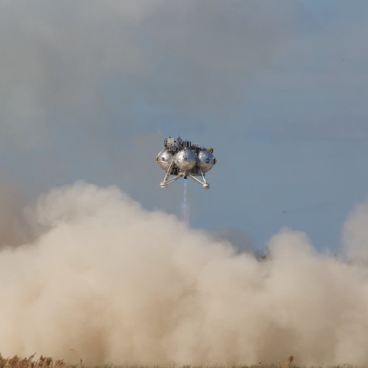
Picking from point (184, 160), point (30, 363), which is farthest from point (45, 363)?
point (184, 160)

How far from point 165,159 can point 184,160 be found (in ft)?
3.63

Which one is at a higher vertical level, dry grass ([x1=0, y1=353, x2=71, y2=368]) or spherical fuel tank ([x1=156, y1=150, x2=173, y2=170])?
spherical fuel tank ([x1=156, y1=150, x2=173, y2=170])

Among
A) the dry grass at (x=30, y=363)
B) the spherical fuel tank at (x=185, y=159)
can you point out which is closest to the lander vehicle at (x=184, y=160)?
the spherical fuel tank at (x=185, y=159)

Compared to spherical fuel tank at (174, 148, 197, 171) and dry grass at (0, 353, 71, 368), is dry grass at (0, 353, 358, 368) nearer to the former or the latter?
dry grass at (0, 353, 71, 368)

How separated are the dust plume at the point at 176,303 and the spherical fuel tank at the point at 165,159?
2674mm

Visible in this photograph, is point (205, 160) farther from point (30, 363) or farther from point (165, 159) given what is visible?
point (30, 363)

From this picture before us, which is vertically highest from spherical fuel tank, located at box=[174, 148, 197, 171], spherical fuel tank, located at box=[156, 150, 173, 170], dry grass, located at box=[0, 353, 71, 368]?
spherical fuel tank, located at box=[156, 150, 173, 170]

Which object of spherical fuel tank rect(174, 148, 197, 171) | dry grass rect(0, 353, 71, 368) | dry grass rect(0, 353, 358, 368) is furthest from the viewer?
spherical fuel tank rect(174, 148, 197, 171)

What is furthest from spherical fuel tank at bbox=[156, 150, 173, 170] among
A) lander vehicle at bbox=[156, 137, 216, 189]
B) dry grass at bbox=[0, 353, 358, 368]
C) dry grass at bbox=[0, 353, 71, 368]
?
dry grass at bbox=[0, 353, 71, 368]

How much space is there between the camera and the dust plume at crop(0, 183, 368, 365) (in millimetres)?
41750

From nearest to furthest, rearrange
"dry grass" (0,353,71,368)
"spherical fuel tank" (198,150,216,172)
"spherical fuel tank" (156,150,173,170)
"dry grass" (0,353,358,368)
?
"dry grass" (0,353,71,368) → "dry grass" (0,353,358,368) → "spherical fuel tank" (198,150,216,172) → "spherical fuel tank" (156,150,173,170)

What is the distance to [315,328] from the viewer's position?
4241cm

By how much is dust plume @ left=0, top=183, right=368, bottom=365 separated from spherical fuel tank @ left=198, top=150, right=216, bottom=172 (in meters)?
2.82

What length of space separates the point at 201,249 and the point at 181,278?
137 cm
